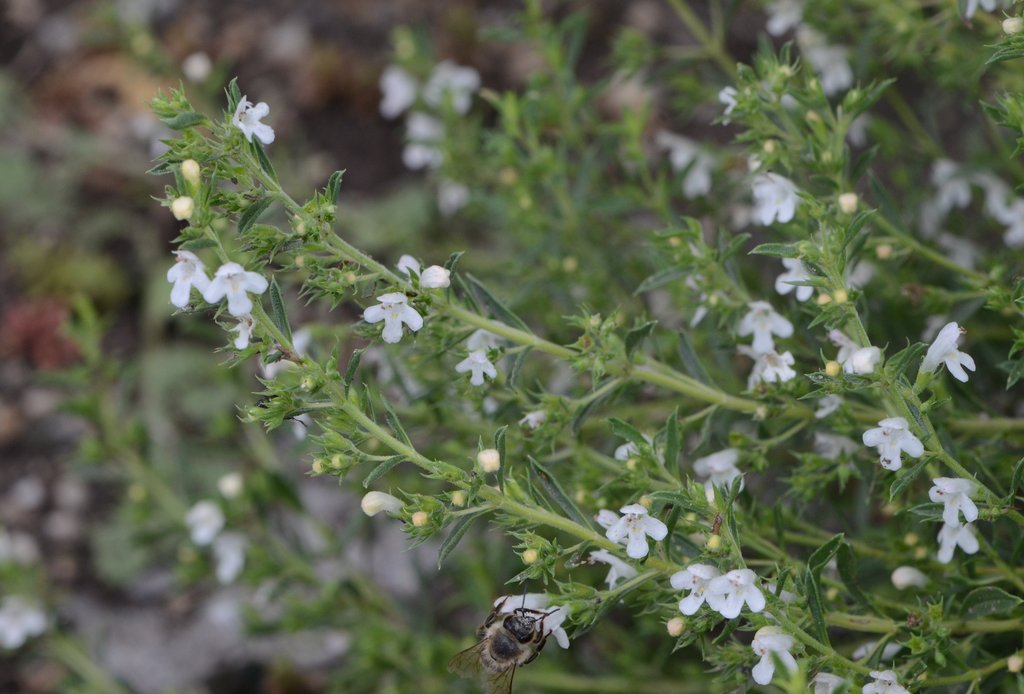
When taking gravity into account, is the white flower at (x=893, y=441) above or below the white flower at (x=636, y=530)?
above

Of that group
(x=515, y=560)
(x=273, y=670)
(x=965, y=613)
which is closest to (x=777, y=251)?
(x=965, y=613)

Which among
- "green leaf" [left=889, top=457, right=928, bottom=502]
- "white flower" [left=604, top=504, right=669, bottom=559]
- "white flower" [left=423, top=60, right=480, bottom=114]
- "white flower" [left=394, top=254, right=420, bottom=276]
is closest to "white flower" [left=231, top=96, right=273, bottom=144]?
"white flower" [left=394, top=254, right=420, bottom=276]

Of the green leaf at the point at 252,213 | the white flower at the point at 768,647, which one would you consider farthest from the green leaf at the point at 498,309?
the white flower at the point at 768,647

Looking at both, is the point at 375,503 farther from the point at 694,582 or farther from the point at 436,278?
the point at 694,582

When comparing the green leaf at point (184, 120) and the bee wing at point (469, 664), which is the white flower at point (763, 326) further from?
the green leaf at point (184, 120)

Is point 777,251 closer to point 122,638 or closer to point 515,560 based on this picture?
point 515,560
